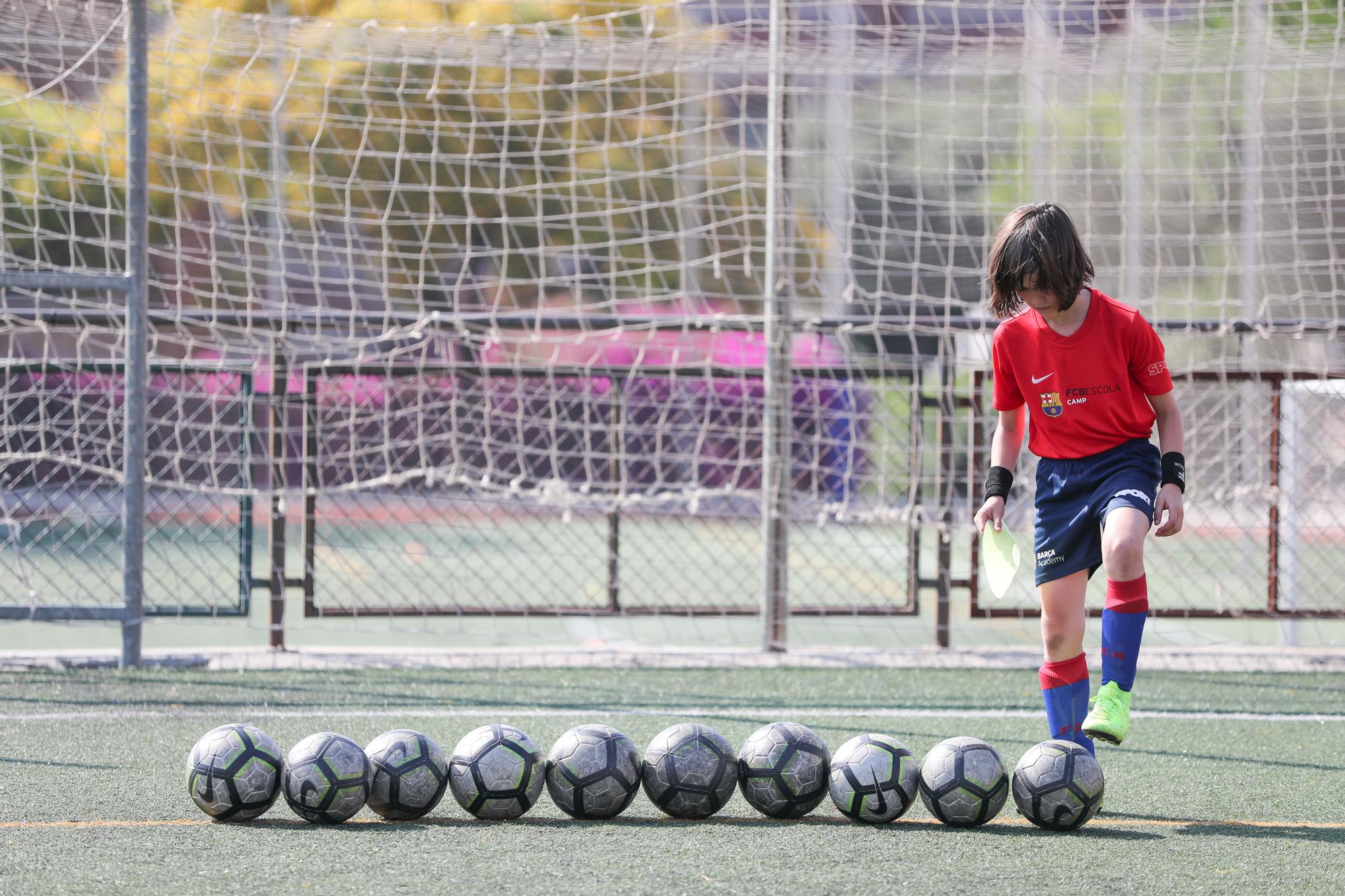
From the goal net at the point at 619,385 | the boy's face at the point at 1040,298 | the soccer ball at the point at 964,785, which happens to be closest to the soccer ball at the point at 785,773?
the soccer ball at the point at 964,785

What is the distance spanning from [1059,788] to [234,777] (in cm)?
190

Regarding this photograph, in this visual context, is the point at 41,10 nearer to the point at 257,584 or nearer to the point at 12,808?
the point at 257,584

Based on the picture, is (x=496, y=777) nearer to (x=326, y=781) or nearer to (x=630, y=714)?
(x=326, y=781)

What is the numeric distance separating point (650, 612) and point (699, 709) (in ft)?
4.24

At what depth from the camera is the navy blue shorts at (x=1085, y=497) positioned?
3.35m

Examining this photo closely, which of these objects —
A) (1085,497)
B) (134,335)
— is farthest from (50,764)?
(1085,497)

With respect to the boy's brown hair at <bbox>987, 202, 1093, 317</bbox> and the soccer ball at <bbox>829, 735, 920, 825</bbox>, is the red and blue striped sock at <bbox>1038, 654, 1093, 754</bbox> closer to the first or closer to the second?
the soccer ball at <bbox>829, 735, 920, 825</bbox>

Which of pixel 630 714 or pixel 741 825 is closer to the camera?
pixel 741 825

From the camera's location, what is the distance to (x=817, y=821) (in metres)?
3.12

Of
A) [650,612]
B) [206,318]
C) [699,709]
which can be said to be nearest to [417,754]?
[699,709]

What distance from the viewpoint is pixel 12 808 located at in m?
3.20

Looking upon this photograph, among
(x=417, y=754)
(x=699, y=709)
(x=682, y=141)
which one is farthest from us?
(x=682, y=141)

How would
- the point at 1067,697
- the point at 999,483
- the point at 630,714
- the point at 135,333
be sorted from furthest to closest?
the point at 135,333 < the point at 630,714 < the point at 999,483 < the point at 1067,697

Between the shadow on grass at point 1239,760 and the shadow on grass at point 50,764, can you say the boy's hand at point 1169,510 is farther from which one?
the shadow on grass at point 50,764
